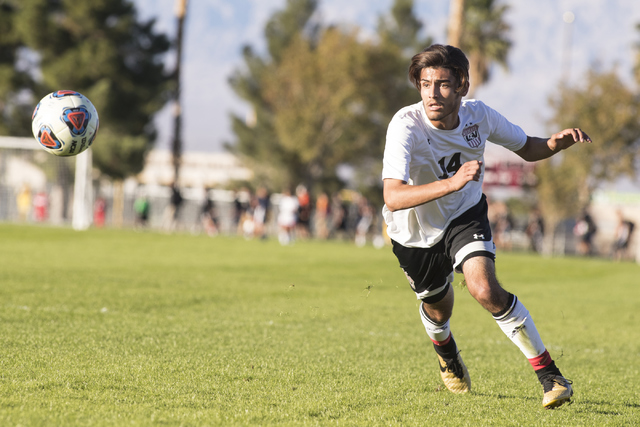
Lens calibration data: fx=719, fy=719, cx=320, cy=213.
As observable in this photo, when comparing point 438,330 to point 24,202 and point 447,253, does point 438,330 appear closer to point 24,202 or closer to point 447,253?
point 447,253

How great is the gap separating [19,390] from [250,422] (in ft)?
4.66

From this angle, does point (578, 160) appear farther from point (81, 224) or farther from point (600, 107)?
point (81, 224)

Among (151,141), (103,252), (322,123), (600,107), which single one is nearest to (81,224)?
(103,252)

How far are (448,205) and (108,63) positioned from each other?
3799 centimetres

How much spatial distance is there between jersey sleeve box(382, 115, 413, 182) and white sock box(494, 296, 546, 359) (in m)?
1.07

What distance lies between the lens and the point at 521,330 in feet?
14.7

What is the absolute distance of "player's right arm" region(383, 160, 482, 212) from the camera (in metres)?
3.92

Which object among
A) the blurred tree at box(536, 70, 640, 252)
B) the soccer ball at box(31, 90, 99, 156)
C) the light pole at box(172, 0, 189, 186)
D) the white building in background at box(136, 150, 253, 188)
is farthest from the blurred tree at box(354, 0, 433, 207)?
the soccer ball at box(31, 90, 99, 156)

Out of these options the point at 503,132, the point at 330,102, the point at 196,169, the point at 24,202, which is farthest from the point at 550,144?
the point at 196,169

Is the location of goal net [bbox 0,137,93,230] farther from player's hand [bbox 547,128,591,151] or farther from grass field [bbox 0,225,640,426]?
player's hand [bbox 547,128,591,151]

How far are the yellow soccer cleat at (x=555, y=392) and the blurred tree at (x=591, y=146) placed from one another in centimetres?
3520

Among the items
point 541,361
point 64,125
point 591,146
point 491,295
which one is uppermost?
point 64,125

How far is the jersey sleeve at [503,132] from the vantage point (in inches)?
201

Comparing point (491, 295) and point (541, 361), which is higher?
point (491, 295)
